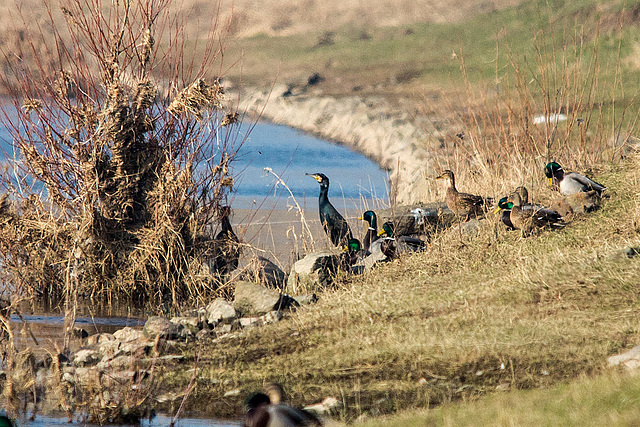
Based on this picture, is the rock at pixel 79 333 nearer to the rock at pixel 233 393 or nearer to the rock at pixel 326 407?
the rock at pixel 233 393

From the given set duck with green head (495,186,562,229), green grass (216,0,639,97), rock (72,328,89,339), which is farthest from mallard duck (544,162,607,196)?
green grass (216,0,639,97)

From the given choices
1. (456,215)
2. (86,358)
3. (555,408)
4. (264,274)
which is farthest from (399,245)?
(555,408)

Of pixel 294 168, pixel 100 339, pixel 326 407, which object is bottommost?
pixel 326 407

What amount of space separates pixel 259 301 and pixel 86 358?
171 cm

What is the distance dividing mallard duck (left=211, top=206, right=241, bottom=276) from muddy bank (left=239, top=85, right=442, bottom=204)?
12994mm

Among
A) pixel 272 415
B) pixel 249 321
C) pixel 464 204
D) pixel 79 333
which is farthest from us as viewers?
pixel 464 204

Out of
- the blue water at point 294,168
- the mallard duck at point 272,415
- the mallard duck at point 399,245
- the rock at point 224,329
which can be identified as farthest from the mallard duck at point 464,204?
the blue water at point 294,168

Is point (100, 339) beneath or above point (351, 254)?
beneath

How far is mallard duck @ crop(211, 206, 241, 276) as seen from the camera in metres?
9.16

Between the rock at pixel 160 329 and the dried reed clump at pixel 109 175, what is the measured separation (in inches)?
66.8

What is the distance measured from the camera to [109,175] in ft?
28.9

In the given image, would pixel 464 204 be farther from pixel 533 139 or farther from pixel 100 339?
pixel 100 339

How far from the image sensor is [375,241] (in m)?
9.62

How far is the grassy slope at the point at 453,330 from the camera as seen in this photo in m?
5.27
